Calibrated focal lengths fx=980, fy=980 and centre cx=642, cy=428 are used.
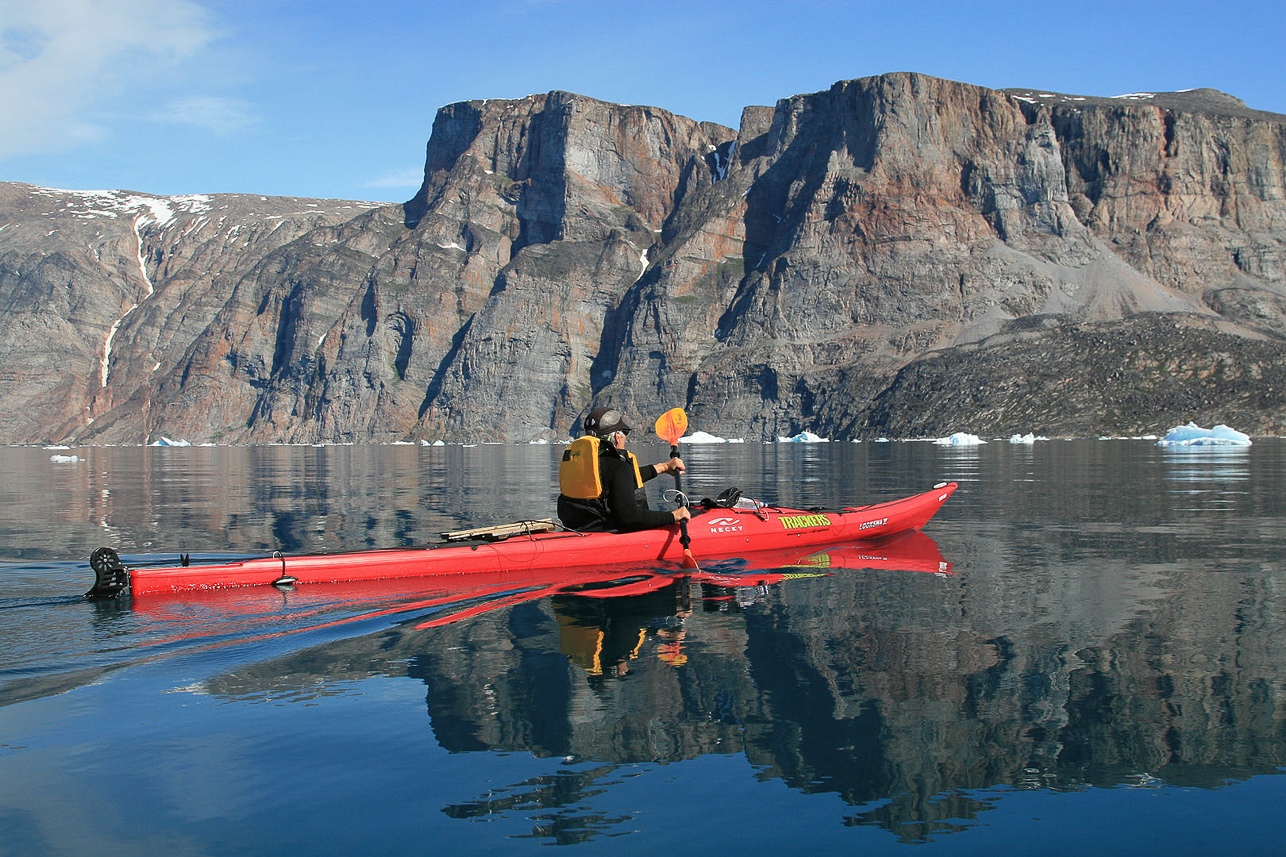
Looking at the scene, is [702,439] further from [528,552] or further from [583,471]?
[528,552]

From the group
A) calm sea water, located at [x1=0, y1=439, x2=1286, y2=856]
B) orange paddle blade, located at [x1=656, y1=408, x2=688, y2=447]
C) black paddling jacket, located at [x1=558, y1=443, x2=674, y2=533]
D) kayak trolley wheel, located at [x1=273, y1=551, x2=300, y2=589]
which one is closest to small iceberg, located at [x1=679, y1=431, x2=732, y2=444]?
orange paddle blade, located at [x1=656, y1=408, x2=688, y2=447]

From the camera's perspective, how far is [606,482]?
15.0 meters

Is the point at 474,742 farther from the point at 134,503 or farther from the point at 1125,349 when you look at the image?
the point at 1125,349

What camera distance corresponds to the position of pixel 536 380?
181m

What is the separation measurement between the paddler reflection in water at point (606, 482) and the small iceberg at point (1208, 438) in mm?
68436

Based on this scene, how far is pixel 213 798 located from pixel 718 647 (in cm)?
513

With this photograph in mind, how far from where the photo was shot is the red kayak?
12664 mm

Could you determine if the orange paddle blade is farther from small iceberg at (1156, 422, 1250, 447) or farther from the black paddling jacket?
small iceberg at (1156, 422, 1250, 447)

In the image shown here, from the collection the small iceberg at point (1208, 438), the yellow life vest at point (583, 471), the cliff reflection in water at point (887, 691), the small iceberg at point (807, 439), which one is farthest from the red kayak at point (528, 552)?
the small iceberg at point (807, 439)

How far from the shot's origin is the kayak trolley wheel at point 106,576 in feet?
39.8

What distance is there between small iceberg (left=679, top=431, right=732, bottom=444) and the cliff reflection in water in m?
129

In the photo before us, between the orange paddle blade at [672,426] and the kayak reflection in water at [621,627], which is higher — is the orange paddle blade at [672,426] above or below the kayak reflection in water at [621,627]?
above

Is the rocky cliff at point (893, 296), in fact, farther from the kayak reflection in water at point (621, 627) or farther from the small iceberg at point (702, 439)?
the kayak reflection in water at point (621, 627)

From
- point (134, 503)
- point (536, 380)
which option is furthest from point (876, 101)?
point (134, 503)
